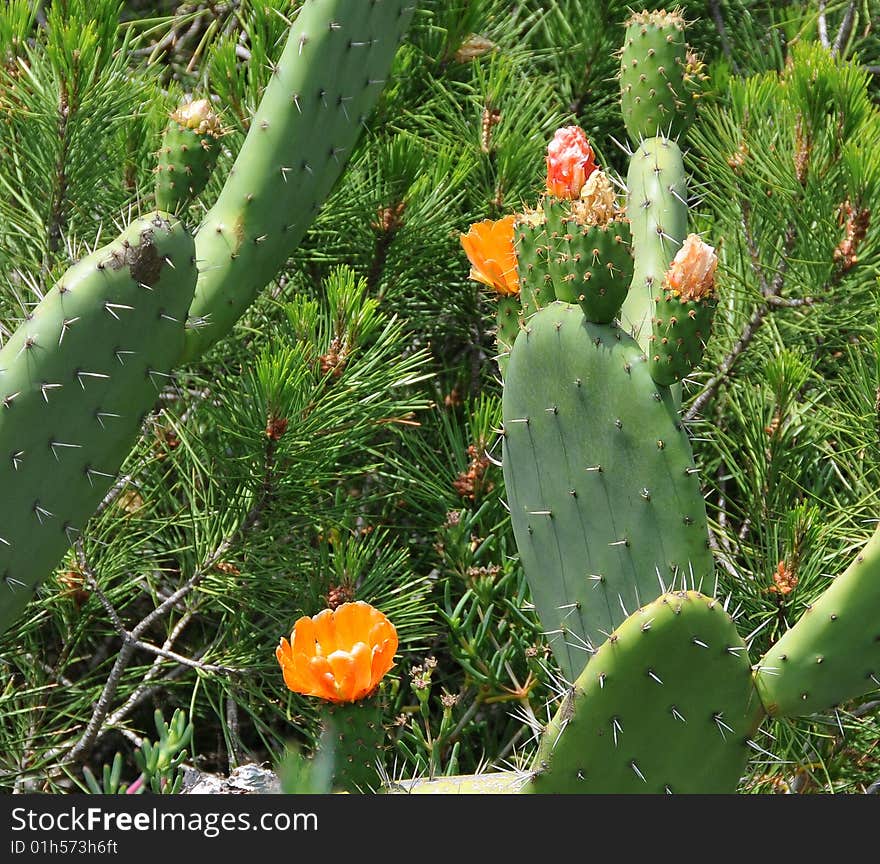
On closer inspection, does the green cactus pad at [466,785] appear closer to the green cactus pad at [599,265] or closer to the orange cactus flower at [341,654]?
the orange cactus flower at [341,654]

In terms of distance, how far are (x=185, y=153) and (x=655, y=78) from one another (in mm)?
539

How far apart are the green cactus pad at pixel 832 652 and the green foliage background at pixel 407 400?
0.24 metres

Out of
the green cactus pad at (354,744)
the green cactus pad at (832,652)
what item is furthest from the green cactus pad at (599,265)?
the green cactus pad at (354,744)

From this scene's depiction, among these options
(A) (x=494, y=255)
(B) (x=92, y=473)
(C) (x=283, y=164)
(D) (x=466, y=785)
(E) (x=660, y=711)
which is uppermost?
(C) (x=283, y=164)

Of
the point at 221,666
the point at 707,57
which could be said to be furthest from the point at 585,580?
the point at 707,57

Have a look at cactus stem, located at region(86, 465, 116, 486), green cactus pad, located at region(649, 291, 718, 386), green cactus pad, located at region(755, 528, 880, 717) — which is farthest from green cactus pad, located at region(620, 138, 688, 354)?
cactus stem, located at region(86, 465, 116, 486)

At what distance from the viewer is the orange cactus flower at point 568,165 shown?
1.00m

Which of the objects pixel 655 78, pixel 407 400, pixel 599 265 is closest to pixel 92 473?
pixel 407 400

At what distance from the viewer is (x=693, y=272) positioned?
0.94 m

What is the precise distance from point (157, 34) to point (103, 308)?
0.94 m

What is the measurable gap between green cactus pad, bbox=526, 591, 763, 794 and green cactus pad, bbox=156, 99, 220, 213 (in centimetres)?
67

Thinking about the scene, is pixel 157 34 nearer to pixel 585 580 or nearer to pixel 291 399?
pixel 291 399

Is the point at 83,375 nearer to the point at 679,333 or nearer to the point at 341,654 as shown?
the point at 341,654

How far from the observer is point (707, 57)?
1.70m
